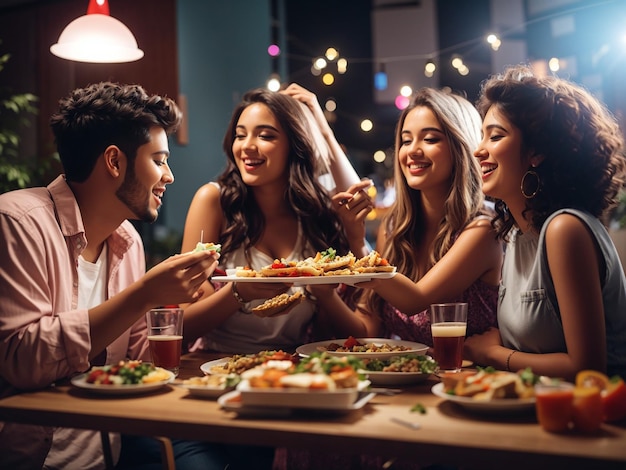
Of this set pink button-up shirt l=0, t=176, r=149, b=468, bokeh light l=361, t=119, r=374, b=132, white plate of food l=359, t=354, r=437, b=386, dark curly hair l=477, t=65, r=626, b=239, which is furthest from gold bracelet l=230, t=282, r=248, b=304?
bokeh light l=361, t=119, r=374, b=132

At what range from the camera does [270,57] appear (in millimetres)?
9328

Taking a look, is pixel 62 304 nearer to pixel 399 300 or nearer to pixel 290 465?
pixel 290 465

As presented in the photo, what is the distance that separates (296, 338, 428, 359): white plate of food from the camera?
2.12 meters

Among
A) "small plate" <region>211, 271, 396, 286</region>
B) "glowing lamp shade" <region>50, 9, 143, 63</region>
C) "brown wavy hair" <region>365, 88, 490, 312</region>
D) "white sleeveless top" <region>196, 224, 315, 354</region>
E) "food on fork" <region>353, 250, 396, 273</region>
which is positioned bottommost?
"white sleeveless top" <region>196, 224, 315, 354</region>

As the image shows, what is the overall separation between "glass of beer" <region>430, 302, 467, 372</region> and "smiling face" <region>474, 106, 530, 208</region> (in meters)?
0.48

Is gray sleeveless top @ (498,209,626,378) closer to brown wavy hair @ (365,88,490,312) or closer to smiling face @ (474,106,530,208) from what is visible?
smiling face @ (474,106,530,208)

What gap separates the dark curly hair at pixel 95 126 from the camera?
241 centimetres

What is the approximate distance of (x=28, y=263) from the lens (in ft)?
6.64

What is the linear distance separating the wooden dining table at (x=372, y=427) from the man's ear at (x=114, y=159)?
856 millimetres

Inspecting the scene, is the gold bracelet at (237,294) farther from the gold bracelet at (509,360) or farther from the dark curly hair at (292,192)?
the gold bracelet at (509,360)

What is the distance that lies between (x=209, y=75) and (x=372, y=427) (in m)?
7.03

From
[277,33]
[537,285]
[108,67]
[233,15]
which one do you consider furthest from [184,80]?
[537,285]

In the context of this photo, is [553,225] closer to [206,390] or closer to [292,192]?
[206,390]

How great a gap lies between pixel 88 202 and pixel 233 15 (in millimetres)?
6643
